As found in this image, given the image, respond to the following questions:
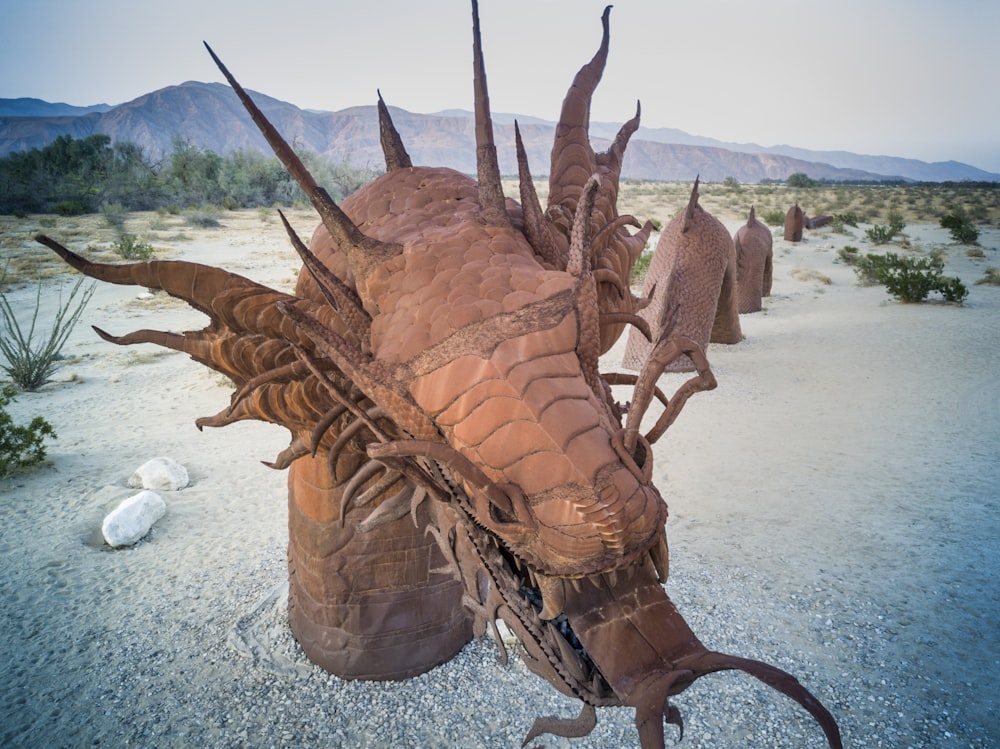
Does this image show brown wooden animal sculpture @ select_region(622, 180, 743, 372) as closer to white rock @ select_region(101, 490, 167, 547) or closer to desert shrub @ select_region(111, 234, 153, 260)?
white rock @ select_region(101, 490, 167, 547)

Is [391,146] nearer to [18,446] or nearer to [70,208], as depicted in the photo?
[18,446]

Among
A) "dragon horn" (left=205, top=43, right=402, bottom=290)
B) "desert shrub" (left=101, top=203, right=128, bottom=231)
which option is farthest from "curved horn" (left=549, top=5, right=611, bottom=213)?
"desert shrub" (left=101, top=203, right=128, bottom=231)

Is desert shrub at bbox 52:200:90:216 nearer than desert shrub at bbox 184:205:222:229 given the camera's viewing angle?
No

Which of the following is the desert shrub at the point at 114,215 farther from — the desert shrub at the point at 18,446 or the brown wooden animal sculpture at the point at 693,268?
the brown wooden animal sculpture at the point at 693,268

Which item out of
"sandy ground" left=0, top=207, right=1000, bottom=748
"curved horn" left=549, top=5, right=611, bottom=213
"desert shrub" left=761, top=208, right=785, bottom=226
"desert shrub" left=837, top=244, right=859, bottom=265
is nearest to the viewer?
"curved horn" left=549, top=5, right=611, bottom=213

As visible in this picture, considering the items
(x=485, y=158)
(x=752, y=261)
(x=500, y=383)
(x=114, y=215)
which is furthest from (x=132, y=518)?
(x=114, y=215)

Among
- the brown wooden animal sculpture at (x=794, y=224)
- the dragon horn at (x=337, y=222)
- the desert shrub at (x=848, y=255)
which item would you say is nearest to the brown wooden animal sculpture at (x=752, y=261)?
the desert shrub at (x=848, y=255)
